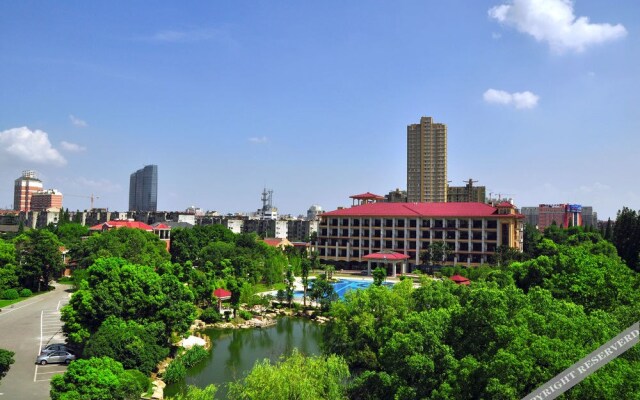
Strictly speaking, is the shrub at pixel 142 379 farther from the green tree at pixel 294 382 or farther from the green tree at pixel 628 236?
the green tree at pixel 628 236

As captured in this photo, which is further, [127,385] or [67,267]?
[67,267]

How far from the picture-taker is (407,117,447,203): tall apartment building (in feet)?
299

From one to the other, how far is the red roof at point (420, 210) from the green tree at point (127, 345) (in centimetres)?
3798

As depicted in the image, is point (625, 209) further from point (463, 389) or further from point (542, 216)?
point (542, 216)

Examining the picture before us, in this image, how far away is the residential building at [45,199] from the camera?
12239 centimetres

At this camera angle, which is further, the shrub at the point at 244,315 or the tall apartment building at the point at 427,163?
the tall apartment building at the point at 427,163

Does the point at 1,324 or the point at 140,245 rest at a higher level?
the point at 140,245

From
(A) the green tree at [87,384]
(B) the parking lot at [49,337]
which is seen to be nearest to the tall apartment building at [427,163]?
(B) the parking lot at [49,337]

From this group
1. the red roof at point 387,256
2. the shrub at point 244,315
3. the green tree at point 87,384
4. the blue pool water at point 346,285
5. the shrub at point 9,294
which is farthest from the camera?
the red roof at point 387,256

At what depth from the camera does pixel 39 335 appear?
69.7 feet

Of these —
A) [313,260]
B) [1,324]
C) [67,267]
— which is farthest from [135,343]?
[313,260]

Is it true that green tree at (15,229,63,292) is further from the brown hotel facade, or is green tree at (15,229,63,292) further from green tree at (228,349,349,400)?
the brown hotel facade

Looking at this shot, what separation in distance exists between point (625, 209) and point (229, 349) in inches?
1633

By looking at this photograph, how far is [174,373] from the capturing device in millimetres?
17516
